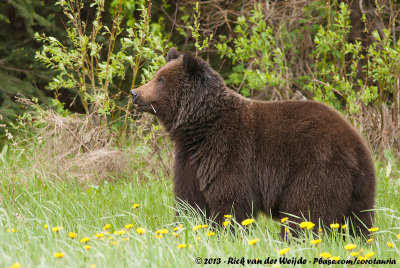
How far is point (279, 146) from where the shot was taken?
4.31m

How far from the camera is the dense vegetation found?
3461 mm

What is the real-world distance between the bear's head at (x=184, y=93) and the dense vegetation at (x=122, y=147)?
0.88 metres

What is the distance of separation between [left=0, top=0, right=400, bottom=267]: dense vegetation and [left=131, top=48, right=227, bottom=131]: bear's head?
0.88 m

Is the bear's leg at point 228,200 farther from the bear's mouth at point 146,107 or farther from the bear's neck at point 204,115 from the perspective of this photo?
the bear's mouth at point 146,107

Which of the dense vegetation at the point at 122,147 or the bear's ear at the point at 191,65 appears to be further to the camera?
the bear's ear at the point at 191,65

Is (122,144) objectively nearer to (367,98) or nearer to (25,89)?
(25,89)

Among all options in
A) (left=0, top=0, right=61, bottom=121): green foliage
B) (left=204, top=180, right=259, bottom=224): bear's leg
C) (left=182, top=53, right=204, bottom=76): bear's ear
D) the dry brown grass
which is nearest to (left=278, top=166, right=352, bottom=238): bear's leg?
(left=204, top=180, right=259, bottom=224): bear's leg

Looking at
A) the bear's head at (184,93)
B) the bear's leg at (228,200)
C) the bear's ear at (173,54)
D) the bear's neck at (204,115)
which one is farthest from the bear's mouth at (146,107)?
the bear's leg at (228,200)

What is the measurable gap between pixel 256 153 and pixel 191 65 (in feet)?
3.04

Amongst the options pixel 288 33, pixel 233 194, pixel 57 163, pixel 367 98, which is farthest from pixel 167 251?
pixel 288 33

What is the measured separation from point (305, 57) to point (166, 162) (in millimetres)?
3975

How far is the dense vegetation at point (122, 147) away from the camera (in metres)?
3.46

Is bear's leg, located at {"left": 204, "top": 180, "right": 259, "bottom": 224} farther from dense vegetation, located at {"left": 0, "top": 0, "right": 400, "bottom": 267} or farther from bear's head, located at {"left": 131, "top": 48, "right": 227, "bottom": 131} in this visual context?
bear's head, located at {"left": 131, "top": 48, "right": 227, "bottom": 131}

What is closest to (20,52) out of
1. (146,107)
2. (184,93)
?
(146,107)
